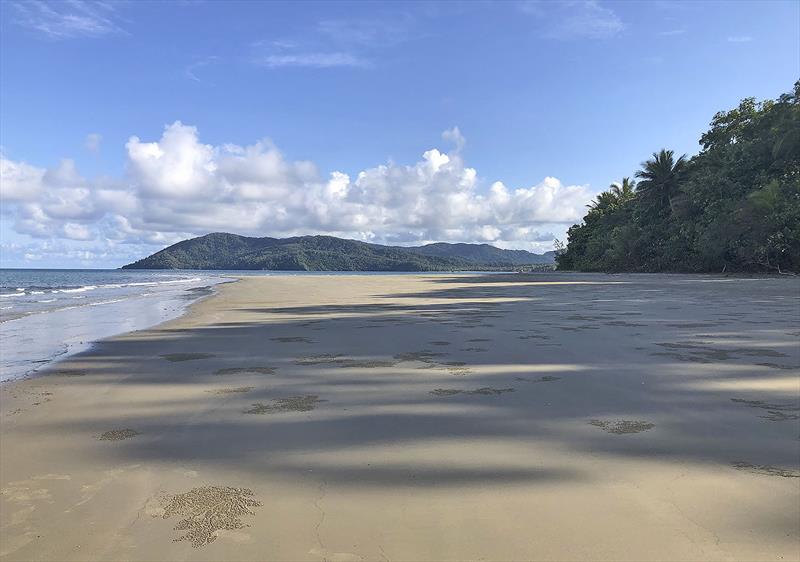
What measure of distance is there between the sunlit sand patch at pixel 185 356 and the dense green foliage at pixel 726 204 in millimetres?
38145

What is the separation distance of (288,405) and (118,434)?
156 cm

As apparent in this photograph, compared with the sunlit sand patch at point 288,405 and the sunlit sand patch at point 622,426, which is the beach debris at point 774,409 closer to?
the sunlit sand patch at point 622,426

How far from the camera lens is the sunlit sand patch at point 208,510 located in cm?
275

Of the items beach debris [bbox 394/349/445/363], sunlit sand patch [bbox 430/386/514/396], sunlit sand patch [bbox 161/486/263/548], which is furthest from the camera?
beach debris [bbox 394/349/445/363]

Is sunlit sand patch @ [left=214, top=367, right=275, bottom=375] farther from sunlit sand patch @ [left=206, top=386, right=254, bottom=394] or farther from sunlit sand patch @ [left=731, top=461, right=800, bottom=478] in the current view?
sunlit sand patch @ [left=731, top=461, right=800, bottom=478]

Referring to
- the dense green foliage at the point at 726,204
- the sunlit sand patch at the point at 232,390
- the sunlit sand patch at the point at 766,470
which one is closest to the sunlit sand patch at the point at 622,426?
the sunlit sand patch at the point at 766,470

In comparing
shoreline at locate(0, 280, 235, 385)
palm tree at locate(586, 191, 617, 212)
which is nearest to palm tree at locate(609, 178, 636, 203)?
palm tree at locate(586, 191, 617, 212)

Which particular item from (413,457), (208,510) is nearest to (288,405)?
(413,457)

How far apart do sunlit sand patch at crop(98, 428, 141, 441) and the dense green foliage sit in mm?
40436

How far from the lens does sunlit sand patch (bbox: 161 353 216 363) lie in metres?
8.53

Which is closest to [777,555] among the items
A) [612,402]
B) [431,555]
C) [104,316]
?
[431,555]

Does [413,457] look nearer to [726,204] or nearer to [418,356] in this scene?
[418,356]

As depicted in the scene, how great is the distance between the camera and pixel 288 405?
539 cm

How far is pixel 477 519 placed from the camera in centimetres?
282
